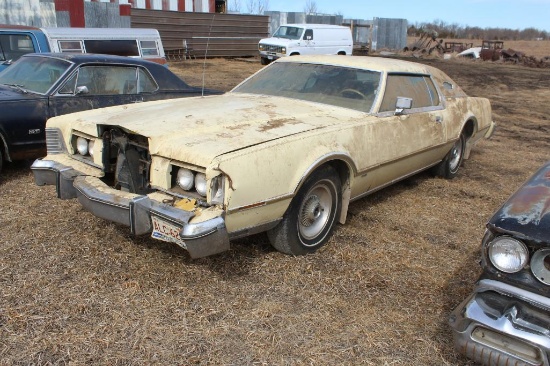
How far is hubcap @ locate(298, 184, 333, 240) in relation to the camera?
378 centimetres

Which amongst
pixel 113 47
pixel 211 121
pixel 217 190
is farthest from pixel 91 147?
pixel 113 47

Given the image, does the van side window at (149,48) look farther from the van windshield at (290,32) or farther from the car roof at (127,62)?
the van windshield at (290,32)

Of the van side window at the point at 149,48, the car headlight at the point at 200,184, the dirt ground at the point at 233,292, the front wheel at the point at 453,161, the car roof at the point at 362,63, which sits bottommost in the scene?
the dirt ground at the point at 233,292

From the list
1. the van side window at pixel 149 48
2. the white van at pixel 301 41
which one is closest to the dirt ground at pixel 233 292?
the van side window at pixel 149 48

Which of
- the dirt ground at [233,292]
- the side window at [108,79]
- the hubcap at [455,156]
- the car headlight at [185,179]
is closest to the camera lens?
the dirt ground at [233,292]

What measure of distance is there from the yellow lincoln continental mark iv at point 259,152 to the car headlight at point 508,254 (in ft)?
4.64

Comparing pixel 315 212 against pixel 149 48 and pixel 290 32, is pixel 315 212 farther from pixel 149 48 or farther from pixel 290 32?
pixel 290 32

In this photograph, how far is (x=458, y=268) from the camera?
388cm

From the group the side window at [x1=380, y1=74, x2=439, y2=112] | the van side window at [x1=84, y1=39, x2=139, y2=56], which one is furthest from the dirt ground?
the van side window at [x1=84, y1=39, x2=139, y2=56]

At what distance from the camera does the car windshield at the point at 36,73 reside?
5.67 meters

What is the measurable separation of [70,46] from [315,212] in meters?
6.09

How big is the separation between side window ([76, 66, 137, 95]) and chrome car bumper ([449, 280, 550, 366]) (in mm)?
4852

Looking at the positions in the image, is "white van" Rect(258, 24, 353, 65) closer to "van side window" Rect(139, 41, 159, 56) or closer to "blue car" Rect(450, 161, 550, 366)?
"van side window" Rect(139, 41, 159, 56)

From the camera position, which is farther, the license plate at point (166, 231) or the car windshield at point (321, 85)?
the car windshield at point (321, 85)
